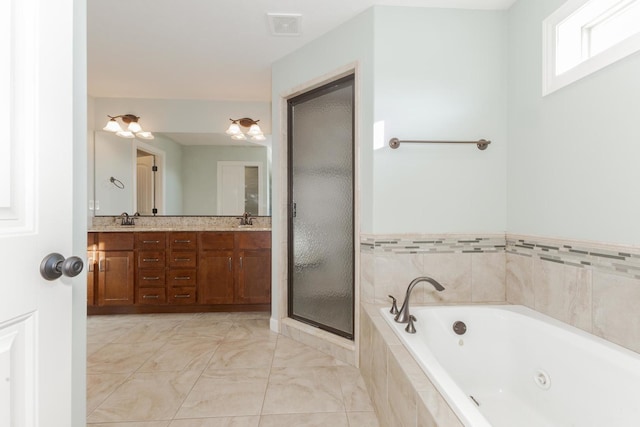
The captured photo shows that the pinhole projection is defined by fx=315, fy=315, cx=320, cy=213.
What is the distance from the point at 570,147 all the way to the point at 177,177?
3.51 metres

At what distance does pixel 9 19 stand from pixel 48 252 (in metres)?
0.47

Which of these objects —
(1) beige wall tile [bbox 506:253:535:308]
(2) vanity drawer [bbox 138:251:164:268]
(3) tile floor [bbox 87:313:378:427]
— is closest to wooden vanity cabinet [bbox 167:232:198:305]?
(2) vanity drawer [bbox 138:251:164:268]

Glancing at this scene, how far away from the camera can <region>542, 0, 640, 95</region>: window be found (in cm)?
139

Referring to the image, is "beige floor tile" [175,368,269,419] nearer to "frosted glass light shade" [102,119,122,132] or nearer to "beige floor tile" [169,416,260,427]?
"beige floor tile" [169,416,260,427]

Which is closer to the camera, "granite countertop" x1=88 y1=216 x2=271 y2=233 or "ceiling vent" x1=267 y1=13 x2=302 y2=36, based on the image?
"ceiling vent" x1=267 y1=13 x2=302 y2=36

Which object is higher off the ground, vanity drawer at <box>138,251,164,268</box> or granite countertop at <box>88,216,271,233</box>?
granite countertop at <box>88,216,271,233</box>

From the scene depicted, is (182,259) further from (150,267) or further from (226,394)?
(226,394)

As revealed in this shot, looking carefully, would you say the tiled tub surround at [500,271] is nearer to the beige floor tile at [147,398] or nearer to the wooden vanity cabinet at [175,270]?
the beige floor tile at [147,398]

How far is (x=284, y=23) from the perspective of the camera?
2.19 m

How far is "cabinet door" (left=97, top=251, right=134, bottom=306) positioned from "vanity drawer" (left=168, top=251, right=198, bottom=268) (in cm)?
40

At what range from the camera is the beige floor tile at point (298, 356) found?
2.14 metres

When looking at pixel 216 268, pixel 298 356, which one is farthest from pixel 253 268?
pixel 298 356

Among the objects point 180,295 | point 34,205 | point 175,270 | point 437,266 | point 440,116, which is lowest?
point 180,295

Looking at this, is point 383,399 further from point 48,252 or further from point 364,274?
point 48,252
